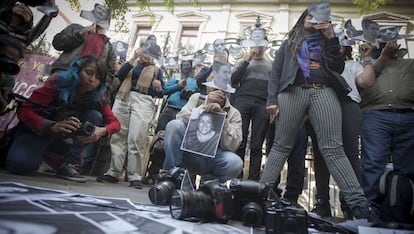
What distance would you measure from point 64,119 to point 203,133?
592 mm

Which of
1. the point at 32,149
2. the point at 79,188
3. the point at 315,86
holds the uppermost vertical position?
the point at 315,86

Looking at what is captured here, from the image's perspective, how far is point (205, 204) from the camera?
63cm

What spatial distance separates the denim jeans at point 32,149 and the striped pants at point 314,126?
833mm

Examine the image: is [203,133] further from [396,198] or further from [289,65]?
[396,198]

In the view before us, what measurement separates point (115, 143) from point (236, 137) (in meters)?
0.70

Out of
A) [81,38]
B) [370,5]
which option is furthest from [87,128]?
[370,5]

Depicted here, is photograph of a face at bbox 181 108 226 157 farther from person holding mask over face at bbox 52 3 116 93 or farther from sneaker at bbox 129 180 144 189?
person holding mask over face at bbox 52 3 116 93

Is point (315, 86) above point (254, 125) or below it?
above

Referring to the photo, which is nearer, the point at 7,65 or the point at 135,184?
the point at 7,65

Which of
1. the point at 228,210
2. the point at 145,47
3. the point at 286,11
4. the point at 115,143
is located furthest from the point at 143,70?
the point at 286,11

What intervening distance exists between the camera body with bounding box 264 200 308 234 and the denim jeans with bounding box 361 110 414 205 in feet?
1.58

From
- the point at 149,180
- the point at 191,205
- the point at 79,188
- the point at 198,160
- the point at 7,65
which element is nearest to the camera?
the point at 7,65

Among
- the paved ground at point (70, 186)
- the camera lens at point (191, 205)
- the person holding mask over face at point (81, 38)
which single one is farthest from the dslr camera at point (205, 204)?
the person holding mask over face at point (81, 38)

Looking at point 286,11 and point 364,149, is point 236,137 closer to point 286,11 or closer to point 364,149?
point 364,149
